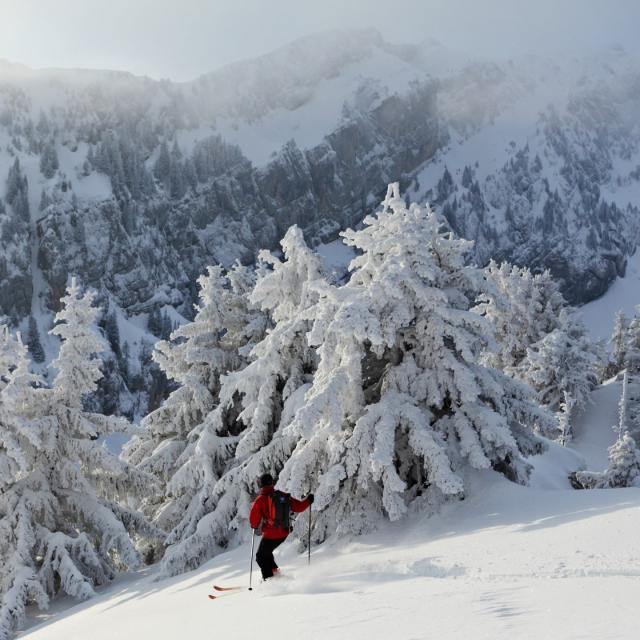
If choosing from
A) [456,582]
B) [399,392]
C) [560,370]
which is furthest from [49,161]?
[456,582]

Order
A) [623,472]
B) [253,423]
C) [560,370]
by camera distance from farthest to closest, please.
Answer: [560,370], [623,472], [253,423]

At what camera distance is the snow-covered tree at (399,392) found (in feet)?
36.4

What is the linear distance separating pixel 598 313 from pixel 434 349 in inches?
7205

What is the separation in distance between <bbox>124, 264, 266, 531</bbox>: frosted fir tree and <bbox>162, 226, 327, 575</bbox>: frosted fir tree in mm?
1474

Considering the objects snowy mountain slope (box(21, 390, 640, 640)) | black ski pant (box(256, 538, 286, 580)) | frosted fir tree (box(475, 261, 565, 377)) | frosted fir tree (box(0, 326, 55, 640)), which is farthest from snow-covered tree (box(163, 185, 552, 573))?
frosted fir tree (box(475, 261, 565, 377))

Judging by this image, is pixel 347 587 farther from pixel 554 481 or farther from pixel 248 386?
pixel 554 481

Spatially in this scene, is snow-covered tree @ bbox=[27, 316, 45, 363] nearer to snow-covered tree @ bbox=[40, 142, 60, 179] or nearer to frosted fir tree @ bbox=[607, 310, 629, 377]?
snow-covered tree @ bbox=[40, 142, 60, 179]

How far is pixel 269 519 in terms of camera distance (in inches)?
391

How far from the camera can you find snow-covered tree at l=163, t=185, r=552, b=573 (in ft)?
36.4

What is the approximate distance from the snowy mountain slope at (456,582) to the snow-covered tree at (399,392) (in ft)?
2.77

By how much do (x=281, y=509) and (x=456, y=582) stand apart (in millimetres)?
3415

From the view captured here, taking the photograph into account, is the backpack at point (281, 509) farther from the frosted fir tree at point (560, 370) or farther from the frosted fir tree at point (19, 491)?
the frosted fir tree at point (560, 370)

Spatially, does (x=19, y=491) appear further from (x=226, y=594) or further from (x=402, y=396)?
(x=402, y=396)

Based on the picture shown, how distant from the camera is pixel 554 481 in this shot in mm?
19781
